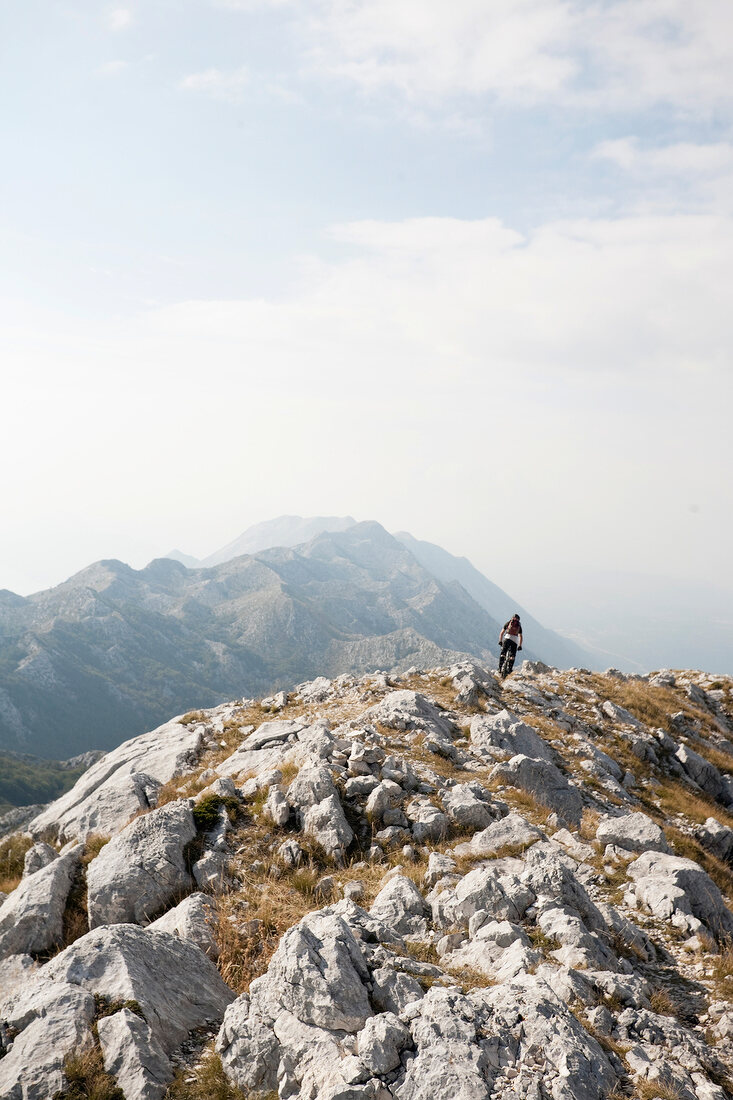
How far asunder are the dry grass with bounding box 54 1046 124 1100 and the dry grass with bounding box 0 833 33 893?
11.2 m

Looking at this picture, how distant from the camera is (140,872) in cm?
1252

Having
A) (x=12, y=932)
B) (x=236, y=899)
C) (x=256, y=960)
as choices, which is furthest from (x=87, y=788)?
(x=256, y=960)

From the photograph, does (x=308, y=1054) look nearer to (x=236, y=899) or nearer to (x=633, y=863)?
(x=236, y=899)

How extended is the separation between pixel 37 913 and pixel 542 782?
50.5ft

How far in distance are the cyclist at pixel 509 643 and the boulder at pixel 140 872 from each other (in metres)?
22.1

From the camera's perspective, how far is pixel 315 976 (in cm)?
804

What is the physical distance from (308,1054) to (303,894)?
504 centimetres

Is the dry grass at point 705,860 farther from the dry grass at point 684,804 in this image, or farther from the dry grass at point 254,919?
the dry grass at point 254,919

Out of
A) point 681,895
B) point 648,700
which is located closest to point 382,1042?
point 681,895

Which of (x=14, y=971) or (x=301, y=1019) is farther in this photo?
(x=14, y=971)

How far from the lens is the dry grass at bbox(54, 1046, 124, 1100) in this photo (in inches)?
270

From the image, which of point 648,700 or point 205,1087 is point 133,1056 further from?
point 648,700

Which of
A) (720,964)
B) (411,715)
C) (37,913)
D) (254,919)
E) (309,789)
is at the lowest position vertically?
(37,913)

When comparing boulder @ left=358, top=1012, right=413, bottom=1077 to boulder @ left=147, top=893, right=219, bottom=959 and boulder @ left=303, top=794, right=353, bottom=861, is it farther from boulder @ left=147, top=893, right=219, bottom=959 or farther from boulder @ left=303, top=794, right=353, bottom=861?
boulder @ left=303, top=794, right=353, bottom=861
